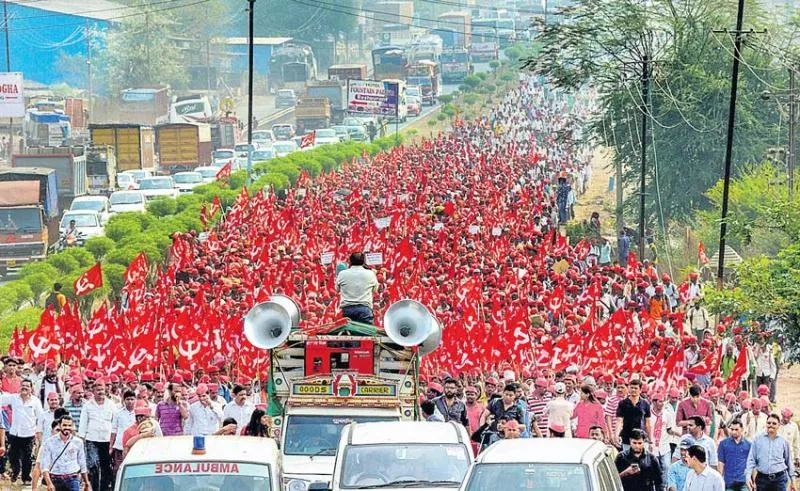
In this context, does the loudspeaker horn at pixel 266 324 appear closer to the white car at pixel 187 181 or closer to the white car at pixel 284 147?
the white car at pixel 187 181

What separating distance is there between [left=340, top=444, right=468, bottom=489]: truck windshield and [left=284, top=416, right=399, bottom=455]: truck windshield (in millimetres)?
1901

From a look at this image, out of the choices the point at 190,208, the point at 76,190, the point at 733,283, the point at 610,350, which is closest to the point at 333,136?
the point at 76,190

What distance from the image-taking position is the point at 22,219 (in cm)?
4512

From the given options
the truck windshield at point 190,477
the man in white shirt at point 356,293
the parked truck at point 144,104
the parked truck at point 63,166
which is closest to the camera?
the truck windshield at point 190,477

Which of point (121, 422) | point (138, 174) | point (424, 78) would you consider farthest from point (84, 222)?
point (424, 78)

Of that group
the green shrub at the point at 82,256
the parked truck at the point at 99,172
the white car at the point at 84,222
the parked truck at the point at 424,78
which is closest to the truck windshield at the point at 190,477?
the green shrub at the point at 82,256

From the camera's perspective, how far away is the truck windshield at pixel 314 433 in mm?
16609

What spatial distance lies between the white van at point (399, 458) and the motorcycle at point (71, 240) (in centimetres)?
3125

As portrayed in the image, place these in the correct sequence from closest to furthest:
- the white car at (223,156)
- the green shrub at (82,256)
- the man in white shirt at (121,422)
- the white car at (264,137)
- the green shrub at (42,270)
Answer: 1. the man in white shirt at (121,422)
2. the green shrub at (42,270)
3. the green shrub at (82,256)
4. the white car at (223,156)
5. the white car at (264,137)

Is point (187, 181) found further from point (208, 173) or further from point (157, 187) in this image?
point (208, 173)

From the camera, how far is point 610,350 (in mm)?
25609

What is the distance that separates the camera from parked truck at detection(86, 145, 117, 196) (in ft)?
197

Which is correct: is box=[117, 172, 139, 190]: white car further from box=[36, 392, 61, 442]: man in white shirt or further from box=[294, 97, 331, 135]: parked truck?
box=[36, 392, 61, 442]: man in white shirt

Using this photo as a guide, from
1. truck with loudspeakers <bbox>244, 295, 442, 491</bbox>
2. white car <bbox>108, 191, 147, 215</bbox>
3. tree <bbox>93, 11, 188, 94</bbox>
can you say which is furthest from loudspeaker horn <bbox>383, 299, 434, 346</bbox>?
tree <bbox>93, 11, 188, 94</bbox>
